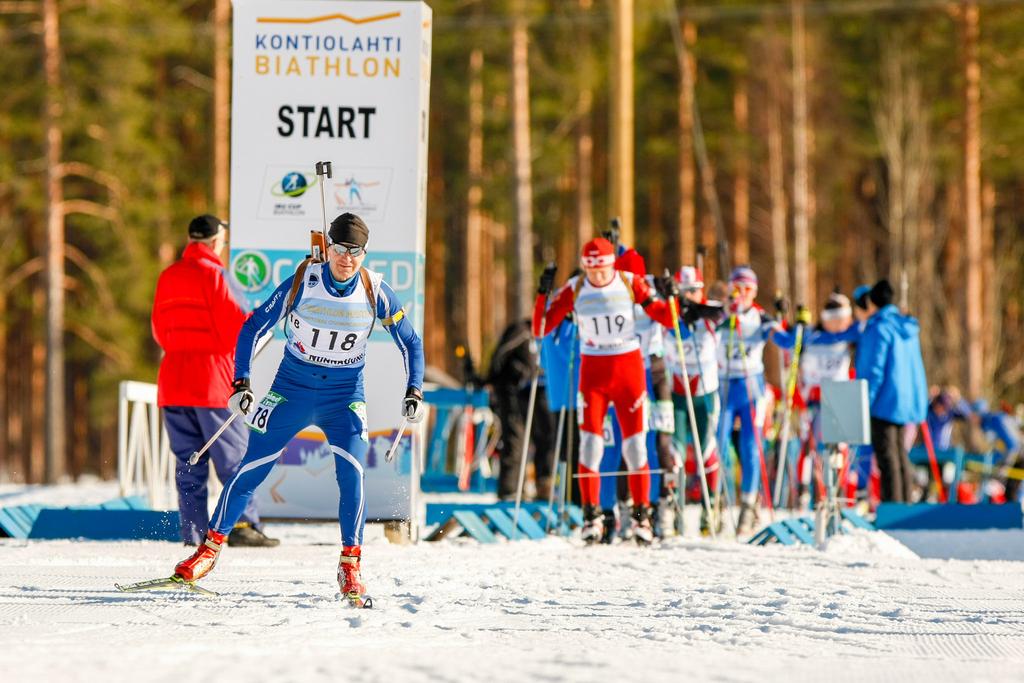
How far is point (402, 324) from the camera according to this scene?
296 inches

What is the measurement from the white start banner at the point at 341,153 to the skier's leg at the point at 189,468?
0.91 metres

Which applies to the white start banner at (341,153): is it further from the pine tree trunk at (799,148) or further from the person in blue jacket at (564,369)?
the pine tree trunk at (799,148)

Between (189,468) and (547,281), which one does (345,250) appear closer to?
(189,468)

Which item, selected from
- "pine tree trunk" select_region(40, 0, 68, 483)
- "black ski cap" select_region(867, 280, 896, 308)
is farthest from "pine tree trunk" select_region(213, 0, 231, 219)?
"black ski cap" select_region(867, 280, 896, 308)

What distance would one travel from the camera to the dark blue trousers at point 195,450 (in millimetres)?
9430

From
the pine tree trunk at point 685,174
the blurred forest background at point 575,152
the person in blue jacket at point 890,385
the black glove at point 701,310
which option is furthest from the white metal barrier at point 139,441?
the pine tree trunk at point 685,174

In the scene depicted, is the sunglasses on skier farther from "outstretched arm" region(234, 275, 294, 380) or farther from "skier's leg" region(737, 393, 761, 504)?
"skier's leg" region(737, 393, 761, 504)

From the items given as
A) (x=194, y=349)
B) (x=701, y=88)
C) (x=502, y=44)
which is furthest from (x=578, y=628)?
(x=701, y=88)

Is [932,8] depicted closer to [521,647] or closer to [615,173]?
[615,173]

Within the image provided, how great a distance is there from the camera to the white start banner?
10258 millimetres

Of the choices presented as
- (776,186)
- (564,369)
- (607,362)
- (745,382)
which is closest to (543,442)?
(564,369)

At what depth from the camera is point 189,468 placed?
9.41 m

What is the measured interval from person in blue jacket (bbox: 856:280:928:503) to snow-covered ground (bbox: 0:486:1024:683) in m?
2.93

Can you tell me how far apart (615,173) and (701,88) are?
22630mm
